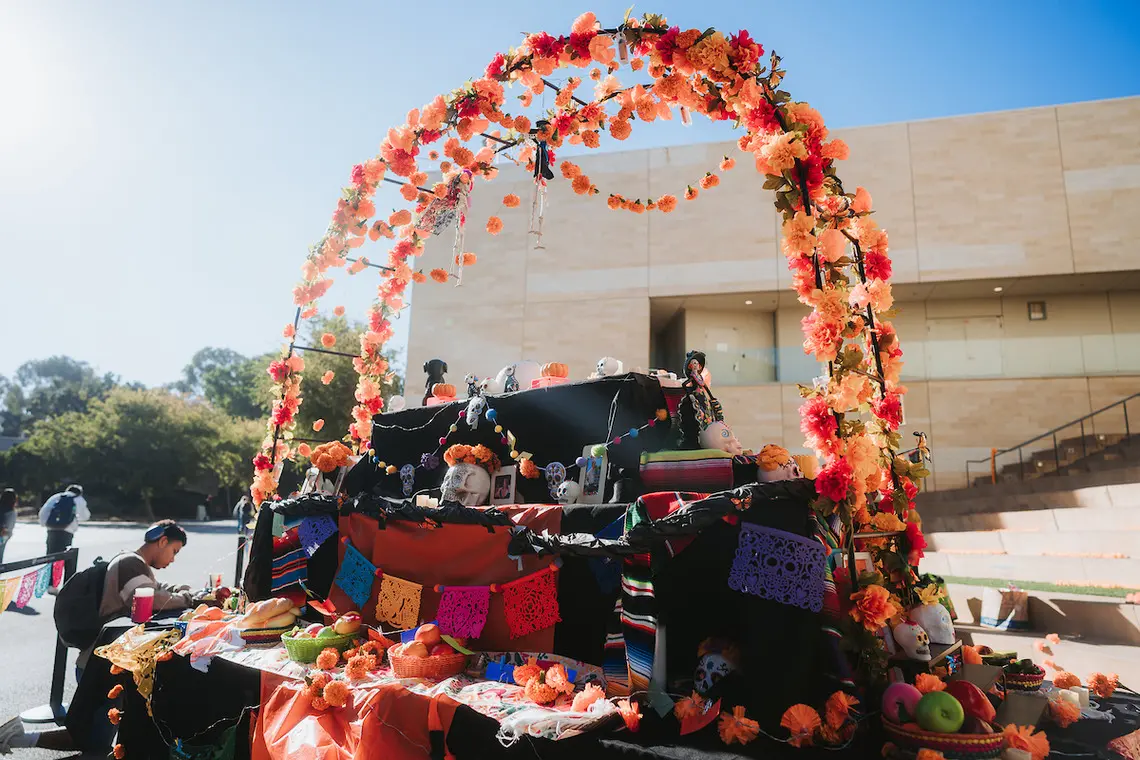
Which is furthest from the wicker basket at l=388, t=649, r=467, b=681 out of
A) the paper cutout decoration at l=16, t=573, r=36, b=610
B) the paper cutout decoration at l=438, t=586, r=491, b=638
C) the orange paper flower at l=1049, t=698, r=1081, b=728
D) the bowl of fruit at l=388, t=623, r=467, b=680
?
the paper cutout decoration at l=16, t=573, r=36, b=610

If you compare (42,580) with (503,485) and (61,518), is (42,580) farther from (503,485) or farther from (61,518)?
(61,518)

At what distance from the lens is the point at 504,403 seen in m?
4.80

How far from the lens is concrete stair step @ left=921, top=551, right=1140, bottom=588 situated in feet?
24.6

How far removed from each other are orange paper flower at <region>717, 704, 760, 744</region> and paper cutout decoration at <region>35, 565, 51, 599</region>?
5.84 meters

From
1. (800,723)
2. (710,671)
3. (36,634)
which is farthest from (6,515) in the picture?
(800,723)

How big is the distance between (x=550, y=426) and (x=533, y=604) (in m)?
1.28

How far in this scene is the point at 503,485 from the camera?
4.61m

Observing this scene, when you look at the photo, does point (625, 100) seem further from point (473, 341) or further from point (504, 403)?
point (473, 341)

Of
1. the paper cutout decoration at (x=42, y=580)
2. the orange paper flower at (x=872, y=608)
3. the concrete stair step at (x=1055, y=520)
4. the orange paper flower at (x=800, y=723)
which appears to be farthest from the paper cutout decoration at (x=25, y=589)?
the concrete stair step at (x=1055, y=520)

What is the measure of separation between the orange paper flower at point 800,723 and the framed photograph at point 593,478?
1558mm

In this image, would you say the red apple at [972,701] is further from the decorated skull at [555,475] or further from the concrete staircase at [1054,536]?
the concrete staircase at [1054,536]

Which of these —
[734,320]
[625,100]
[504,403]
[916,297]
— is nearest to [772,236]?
[734,320]

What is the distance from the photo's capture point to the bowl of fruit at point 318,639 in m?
4.08

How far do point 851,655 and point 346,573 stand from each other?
338 centimetres
